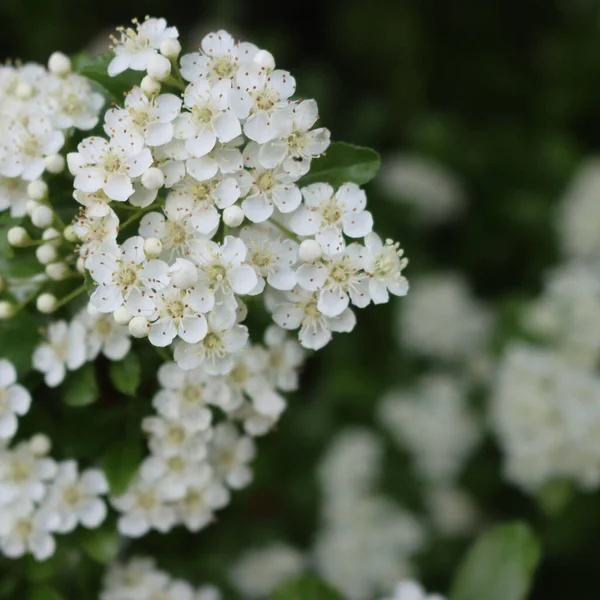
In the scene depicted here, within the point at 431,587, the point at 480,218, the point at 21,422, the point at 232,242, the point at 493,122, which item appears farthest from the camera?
Result: the point at 493,122

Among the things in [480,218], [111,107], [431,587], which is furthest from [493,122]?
[111,107]

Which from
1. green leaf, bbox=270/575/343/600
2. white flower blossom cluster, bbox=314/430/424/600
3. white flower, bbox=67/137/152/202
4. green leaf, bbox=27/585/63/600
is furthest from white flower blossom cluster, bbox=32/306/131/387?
white flower blossom cluster, bbox=314/430/424/600

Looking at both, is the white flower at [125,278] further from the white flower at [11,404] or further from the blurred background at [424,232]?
the blurred background at [424,232]

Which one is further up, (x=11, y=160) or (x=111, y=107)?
(x=111, y=107)

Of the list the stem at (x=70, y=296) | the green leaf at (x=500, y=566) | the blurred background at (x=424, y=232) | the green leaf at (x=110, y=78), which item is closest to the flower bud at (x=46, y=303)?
the stem at (x=70, y=296)

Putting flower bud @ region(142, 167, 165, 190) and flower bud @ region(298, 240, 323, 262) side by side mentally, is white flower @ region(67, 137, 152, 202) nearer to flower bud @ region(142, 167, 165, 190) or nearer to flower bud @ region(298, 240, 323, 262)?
flower bud @ region(142, 167, 165, 190)

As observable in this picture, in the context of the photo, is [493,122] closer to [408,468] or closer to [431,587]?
[408,468]
